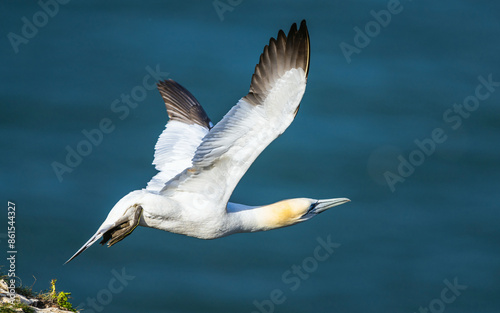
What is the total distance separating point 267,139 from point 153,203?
1276 mm

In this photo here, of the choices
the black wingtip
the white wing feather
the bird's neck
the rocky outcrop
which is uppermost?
the black wingtip

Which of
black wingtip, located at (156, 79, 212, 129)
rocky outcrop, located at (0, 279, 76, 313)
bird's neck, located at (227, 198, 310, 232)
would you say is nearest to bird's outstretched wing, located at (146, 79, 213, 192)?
black wingtip, located at (156, 79, 212, 129)

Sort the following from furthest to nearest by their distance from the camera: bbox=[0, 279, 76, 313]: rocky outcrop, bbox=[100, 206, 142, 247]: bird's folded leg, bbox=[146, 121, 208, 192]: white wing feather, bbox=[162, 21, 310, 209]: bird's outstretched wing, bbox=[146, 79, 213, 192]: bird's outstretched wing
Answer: bbox=[146, 79, 213, 192]: bird's outstretched wing
bbox=[146, 121, 208, 192]: white wing feather
bbox=[100, 206, 142, 247]: bird's folded leg
bbox=[162, 21, 310, 209]: bird's outstretched wing
bbox=[0, 279, 76, 313]: rocky outcrop

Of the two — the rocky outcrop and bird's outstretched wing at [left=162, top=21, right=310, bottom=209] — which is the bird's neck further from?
the rocky outcrop

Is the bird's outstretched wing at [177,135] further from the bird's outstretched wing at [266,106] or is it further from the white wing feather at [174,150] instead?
Result: the bird's outstretched wing at [266,106]

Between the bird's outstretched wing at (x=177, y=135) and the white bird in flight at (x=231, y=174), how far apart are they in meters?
0.03

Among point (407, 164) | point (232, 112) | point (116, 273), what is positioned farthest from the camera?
point (407, 164)

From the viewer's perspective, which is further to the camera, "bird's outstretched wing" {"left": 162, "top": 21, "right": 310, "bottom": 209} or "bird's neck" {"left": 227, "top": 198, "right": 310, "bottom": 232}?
"bird's neck" {"left": 227, "top": 198, "right": 310, "bottom": 232}

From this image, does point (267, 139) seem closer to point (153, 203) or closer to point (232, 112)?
point (232, 112)

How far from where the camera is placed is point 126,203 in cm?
784

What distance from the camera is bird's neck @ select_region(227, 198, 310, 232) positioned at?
8.47 meters

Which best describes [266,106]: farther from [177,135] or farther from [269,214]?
[177,135]

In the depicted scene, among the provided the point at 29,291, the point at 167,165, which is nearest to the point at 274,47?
the point at 167,165

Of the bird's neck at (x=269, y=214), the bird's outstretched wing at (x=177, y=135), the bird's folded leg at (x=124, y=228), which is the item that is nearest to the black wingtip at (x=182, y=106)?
the bird's outstretched wing at (x=177, y=135)
